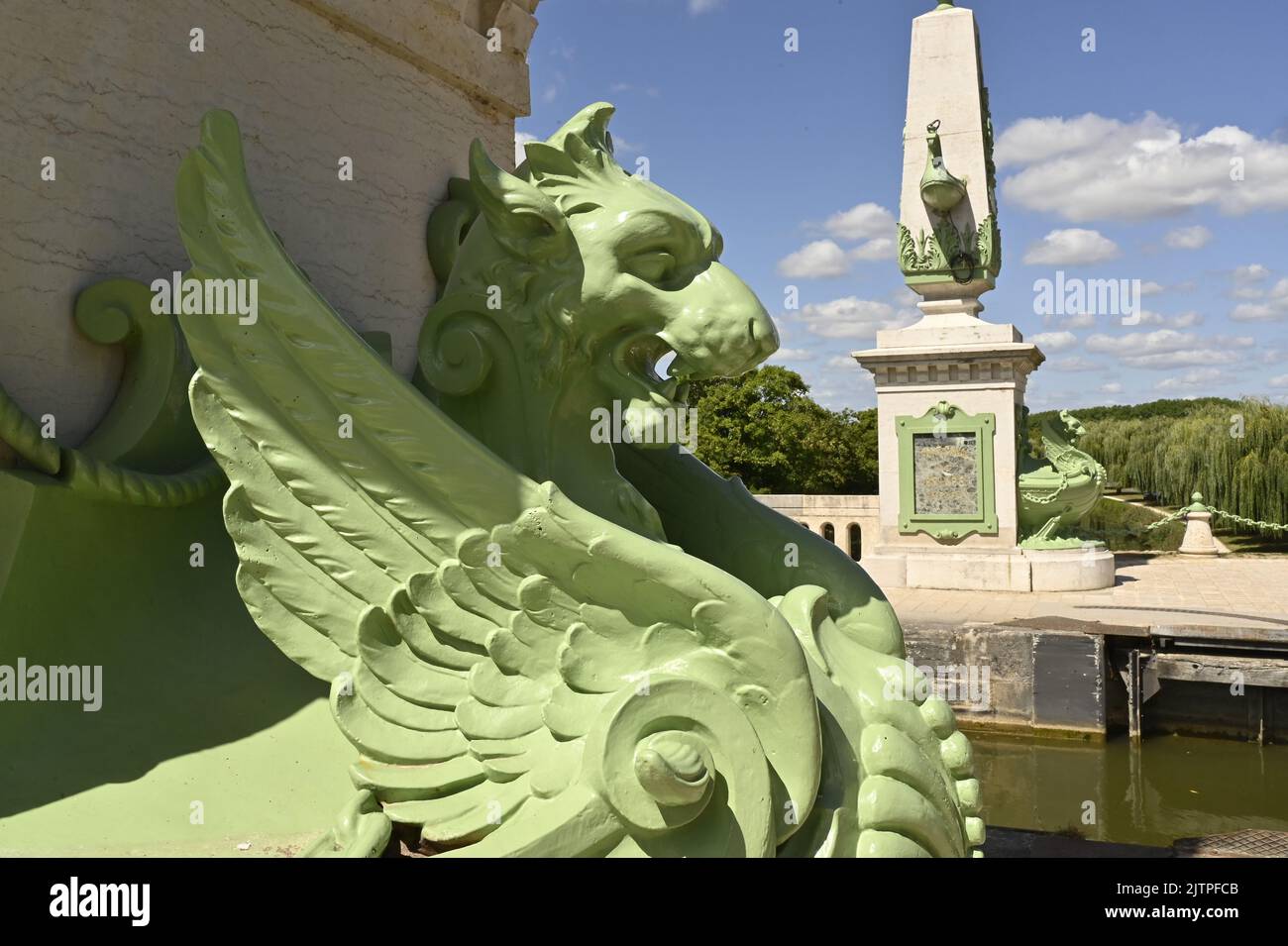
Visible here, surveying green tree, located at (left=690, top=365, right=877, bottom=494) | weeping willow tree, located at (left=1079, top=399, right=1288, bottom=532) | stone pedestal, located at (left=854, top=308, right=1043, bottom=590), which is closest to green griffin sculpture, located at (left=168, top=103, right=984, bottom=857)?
stone pedestal, located at (left=854, top=308, right=1043, bottom=590)

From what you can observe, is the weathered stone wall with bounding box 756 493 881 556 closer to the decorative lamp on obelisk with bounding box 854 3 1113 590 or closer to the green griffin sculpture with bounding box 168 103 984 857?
the decorative lamp on obelisk with bounding box 854 3 1113 590

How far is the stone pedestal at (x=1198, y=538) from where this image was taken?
15383mm

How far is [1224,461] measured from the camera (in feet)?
59.6

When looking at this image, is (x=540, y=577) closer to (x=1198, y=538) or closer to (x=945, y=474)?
(x=945, y=474)

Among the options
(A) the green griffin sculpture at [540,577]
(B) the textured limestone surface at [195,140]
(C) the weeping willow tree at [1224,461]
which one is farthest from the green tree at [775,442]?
(A) the green griffin sculpture at [540,577]

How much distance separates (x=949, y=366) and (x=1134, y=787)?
20.3 ft

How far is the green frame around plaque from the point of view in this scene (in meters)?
11.3

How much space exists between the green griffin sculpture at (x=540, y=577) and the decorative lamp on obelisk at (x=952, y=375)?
9873 mm

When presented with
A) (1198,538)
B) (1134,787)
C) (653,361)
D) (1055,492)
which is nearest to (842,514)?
(1055,492)

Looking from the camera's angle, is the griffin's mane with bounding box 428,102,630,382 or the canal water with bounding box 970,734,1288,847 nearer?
the griffin's mane with bounding box 428,102,630,382

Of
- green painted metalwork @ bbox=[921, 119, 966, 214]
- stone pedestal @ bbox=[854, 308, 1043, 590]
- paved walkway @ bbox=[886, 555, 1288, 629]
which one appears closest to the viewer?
paved walkway @ bbox=[886, 555, 1288, 629]

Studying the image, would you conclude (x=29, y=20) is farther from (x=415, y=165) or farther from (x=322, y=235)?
(x=415, y=165)

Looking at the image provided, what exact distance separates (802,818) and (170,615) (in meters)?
1.32

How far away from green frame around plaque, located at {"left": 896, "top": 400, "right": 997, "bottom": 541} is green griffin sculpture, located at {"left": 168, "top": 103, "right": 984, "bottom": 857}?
9867mm
